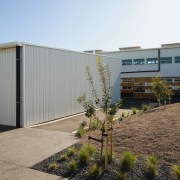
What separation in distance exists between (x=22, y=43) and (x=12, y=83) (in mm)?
2016

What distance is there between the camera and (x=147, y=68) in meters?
29.9

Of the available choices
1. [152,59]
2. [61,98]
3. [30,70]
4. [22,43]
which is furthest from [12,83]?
[152,59]

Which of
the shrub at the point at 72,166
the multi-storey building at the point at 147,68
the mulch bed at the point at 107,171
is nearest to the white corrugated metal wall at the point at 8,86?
the mulch bed at the point at 107,171

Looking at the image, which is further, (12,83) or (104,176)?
(12,83)

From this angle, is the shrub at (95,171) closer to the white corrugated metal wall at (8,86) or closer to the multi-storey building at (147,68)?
the white corrugated metal wall at (8,86)

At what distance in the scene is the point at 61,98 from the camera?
16.6 metres

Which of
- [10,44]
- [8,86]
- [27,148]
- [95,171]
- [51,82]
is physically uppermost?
[10,44]

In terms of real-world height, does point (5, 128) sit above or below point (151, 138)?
below

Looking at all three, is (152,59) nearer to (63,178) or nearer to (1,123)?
(1,123)

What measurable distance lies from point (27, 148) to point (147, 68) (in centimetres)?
2221

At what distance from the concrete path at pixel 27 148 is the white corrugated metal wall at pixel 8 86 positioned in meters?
1.41

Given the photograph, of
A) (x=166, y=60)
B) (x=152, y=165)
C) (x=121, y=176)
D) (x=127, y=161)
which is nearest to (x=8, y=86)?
(x=127, y=161)

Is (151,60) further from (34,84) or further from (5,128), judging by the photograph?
(5,128)

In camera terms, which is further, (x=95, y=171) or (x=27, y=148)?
(x=27, y=148)
